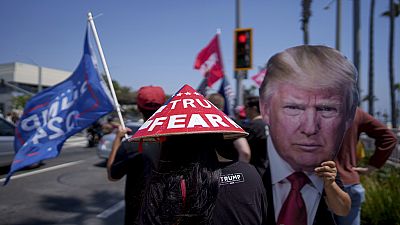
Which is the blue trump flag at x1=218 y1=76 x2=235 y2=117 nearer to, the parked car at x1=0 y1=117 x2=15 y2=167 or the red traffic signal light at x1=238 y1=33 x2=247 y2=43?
the red traffic signal light at x1=238 y1=33 x2=247 y2=43

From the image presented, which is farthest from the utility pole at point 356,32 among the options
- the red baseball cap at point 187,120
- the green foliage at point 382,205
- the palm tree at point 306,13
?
the palm tree at point 306,13

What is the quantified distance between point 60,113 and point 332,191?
278 centimetres

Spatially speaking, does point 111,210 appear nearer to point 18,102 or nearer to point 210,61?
point 210,61

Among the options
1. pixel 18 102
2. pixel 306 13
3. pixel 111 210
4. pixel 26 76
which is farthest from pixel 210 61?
pixel 26 76

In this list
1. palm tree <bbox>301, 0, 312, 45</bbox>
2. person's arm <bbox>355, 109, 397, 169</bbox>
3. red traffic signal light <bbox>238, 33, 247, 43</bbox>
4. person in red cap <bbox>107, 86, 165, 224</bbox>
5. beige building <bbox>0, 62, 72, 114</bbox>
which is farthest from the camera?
beige building <bbox>0, 62, 72, 114</bbox>

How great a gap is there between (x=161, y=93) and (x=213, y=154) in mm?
1182

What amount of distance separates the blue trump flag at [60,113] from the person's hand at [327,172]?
221 cm

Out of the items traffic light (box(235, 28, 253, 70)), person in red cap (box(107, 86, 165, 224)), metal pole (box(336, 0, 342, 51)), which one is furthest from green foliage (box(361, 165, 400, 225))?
metal pole (box(336, 0, 342, 51))

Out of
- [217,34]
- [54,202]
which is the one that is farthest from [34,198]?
[217,34]

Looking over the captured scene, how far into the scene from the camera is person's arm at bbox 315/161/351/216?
174 cm

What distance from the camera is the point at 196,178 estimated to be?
1.32 meters

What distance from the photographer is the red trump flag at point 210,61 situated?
6715 mm

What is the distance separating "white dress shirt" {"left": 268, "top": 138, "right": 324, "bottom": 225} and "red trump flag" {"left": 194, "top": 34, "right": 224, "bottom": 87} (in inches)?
186

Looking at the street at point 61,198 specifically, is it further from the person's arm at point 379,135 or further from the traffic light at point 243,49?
the traffic light at point 243,49
